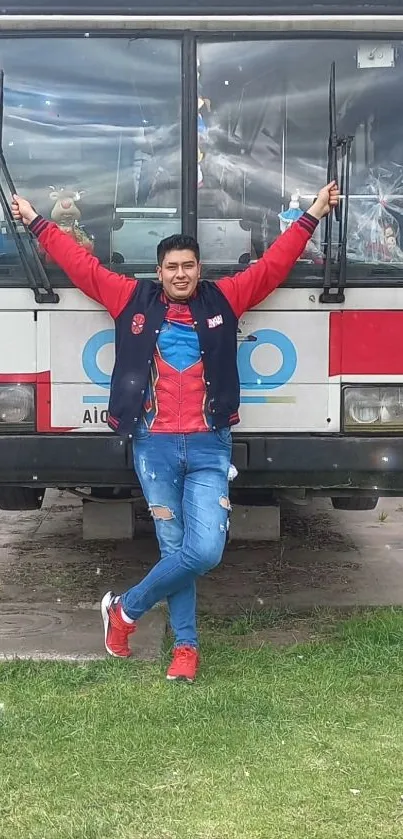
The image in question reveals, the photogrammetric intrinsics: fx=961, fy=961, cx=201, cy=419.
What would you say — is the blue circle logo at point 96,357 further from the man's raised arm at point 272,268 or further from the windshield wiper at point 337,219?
the windshield wiper at point 337,219

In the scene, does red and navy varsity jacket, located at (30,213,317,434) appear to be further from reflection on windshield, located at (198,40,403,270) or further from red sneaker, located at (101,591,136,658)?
red sneaker, located at (101,591,136,658)

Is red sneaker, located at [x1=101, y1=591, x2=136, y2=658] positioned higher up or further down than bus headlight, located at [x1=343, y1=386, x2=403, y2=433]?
further down

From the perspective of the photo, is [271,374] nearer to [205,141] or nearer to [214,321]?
[214,321]

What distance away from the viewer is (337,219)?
4020mm

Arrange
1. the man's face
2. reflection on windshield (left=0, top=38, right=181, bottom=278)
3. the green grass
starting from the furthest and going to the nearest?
1. reflection on windshield (left=0, top=38, right=181, bottom=278)
2. the man's face
3. the green grass

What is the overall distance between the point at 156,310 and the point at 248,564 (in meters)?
2.76

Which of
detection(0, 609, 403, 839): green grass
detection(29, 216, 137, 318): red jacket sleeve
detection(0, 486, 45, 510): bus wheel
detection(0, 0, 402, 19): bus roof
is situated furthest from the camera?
detection(0, 486, 45, 510): bus wheel

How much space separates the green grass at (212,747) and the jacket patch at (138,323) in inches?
55.2

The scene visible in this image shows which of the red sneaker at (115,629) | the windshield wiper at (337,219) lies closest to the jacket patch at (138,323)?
the windshield wiper at (337,219)

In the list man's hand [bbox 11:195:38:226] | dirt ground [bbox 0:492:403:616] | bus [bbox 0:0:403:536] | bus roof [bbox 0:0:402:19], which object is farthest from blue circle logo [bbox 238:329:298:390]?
dirt ground [bbox 0:492:403:616]

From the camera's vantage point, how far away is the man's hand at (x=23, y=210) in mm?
3889

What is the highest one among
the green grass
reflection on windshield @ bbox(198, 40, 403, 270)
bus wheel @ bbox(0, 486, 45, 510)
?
reflection on windshield @ bbox(198, 40, 403, 270)

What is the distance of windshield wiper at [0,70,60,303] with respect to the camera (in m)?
4.00

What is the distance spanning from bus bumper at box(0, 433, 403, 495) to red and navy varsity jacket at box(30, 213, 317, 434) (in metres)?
0.29
